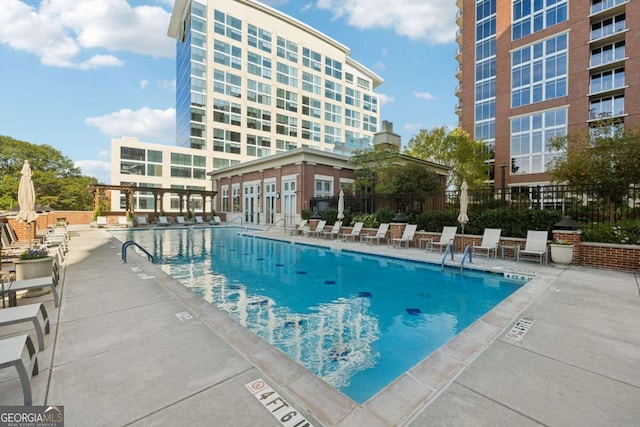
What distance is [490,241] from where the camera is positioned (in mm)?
9844

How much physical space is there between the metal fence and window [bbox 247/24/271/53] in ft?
132

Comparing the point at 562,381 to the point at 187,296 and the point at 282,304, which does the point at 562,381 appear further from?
the point at 187,296

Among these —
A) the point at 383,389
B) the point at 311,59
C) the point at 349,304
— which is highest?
the point at 311,59

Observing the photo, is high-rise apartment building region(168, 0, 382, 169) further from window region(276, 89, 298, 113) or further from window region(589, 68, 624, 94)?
window region(589, 68, 624, 94)

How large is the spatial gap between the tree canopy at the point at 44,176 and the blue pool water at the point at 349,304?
35452mm

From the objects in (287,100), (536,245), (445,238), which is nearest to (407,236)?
(445,238)

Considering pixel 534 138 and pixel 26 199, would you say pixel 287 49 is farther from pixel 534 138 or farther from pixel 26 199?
pixel 26 199

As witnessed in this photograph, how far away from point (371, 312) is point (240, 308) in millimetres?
2568

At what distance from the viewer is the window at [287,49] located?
48.5m

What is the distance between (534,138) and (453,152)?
25.6 ft

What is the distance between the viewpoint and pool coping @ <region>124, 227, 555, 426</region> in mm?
2225

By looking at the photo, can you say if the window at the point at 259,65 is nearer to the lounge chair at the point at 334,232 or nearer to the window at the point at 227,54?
the window at the point at 227,54

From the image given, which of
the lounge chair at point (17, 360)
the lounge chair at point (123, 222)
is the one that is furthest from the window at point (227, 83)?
the lounge chair at point (17, 360)

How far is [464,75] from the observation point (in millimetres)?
31375
